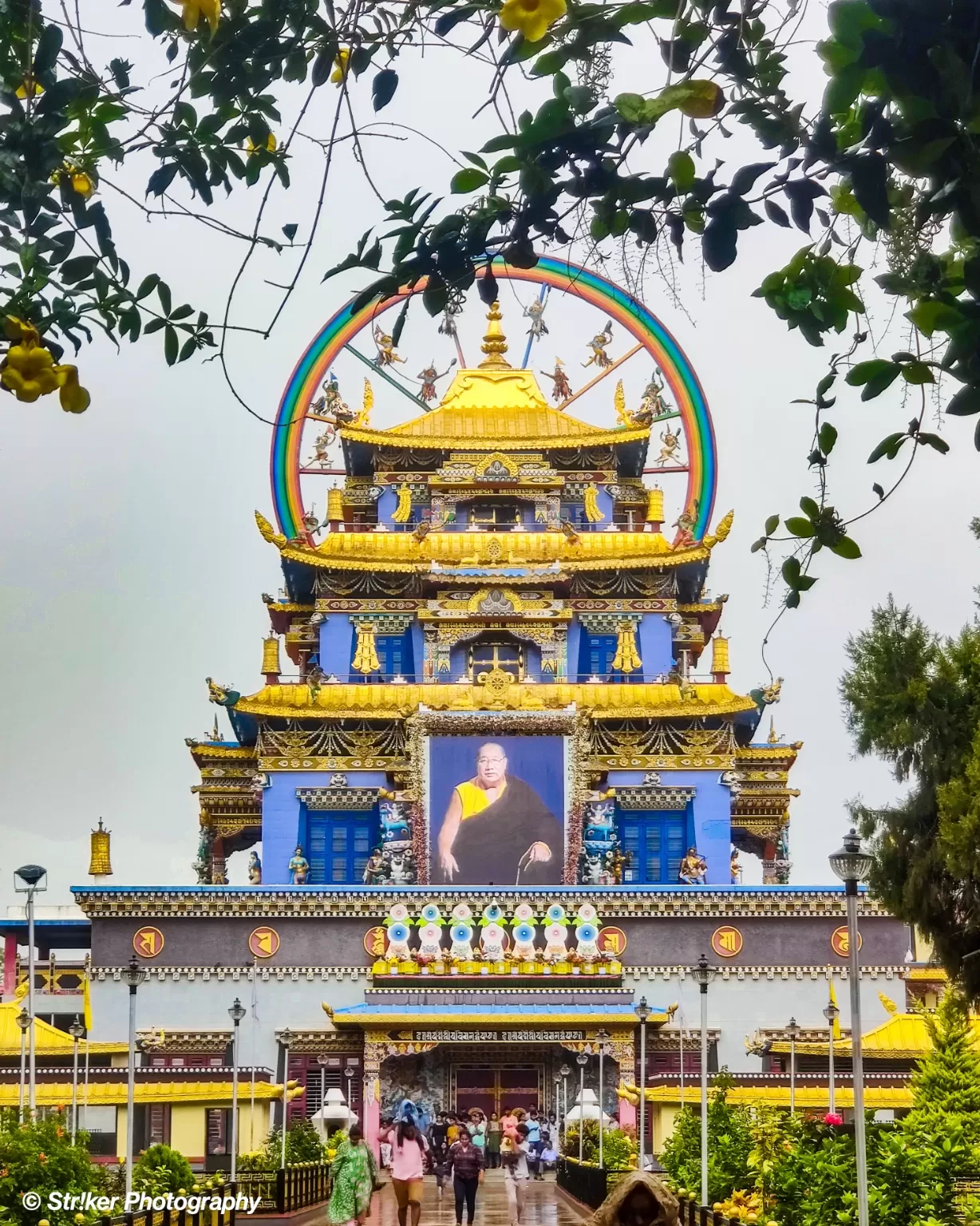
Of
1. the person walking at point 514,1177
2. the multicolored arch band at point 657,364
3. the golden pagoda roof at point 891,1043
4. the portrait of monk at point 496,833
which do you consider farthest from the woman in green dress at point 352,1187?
the multicolored arch band at point 657,364

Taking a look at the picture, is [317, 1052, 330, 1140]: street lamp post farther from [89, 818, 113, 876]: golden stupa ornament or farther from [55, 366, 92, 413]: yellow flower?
[55, 366, 92, 413]: yellow flower

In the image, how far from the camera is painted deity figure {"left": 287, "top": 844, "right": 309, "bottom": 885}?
4341 cm

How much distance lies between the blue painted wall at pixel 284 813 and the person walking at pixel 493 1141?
7.47 m

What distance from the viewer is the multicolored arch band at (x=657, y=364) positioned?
5047 cm

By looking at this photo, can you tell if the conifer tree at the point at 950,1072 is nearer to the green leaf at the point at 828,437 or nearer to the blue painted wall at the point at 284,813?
the blue painted wall at the point at 284,813

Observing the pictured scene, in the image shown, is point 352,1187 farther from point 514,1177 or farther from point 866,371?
point 866,371

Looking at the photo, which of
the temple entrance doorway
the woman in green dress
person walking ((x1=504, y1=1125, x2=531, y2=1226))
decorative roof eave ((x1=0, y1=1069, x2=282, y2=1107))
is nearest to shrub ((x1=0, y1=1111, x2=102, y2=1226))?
the woman in green dress

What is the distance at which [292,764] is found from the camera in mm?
44594

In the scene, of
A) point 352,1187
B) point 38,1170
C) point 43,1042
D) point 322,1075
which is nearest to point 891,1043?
point 322,1075

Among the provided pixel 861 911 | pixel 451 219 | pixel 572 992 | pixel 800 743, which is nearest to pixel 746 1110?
pixel 572 992

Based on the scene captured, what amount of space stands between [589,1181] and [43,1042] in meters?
19.2

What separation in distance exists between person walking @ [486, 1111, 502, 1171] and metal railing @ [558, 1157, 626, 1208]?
6931 mm

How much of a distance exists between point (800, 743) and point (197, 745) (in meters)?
15.5

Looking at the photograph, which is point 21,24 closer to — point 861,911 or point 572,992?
point 572,992
